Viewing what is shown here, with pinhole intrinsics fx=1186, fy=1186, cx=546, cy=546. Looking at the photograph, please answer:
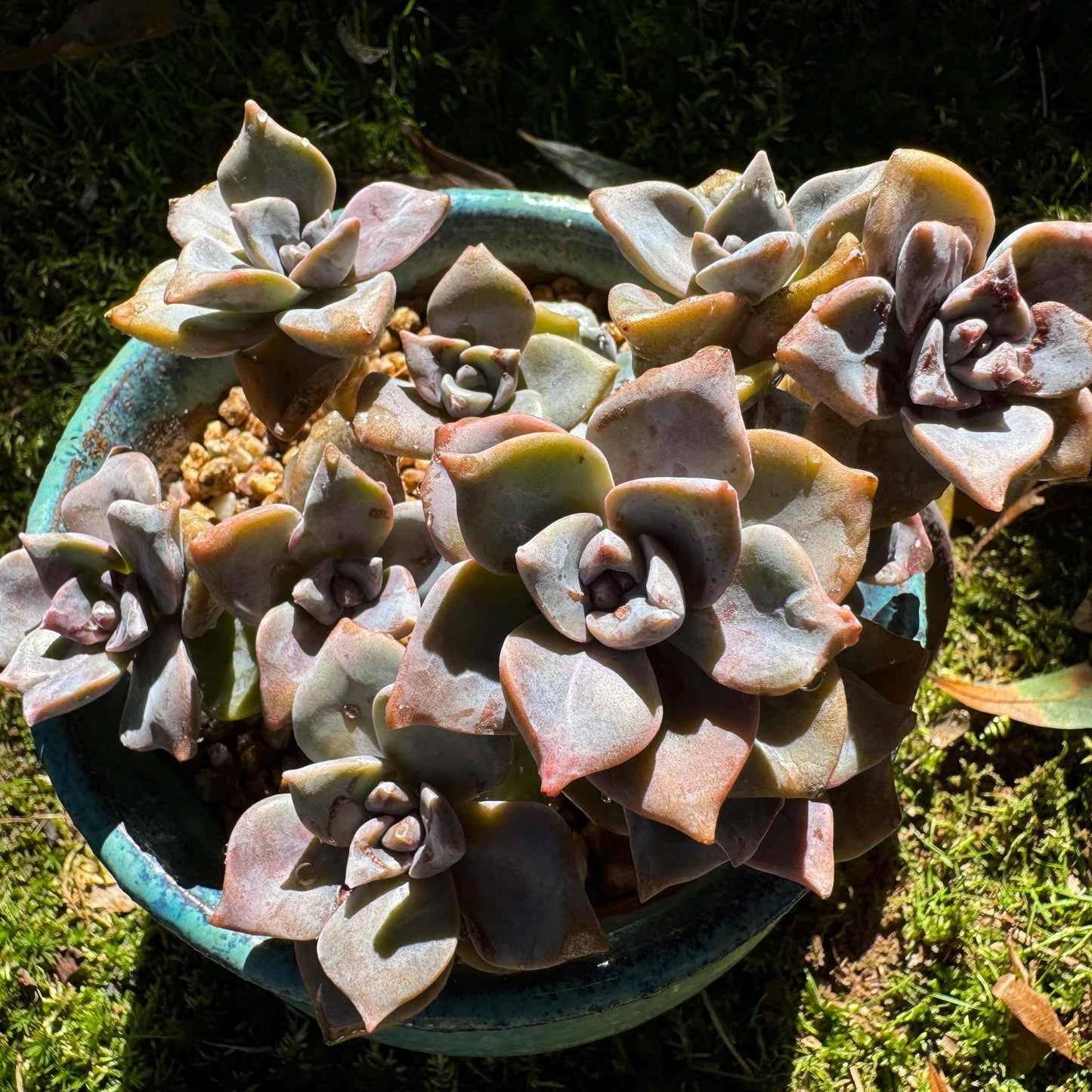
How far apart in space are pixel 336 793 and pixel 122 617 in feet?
0.77

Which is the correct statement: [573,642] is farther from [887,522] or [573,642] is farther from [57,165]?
[57,165]

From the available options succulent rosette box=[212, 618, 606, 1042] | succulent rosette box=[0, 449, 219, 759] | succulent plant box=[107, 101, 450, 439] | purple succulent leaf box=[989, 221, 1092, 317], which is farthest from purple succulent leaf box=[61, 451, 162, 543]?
purple succulent leaf box=[989, 221, 1092, 317]

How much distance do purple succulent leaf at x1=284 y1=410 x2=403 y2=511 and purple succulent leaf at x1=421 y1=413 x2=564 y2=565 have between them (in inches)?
7.4

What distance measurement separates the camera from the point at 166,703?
92cm

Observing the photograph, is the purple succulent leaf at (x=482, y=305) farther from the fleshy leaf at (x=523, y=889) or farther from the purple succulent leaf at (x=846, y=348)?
the fleshy leaf at (x=523, y=889)

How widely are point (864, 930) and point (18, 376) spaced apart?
141 cm

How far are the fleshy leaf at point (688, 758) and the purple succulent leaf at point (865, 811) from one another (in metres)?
0.24

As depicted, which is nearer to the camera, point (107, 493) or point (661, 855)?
point (661, 855)

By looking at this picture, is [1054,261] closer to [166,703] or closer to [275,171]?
[275,171]

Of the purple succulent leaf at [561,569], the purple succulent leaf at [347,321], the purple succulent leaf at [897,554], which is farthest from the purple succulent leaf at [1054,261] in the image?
the purple succulent leaf at [347,321]

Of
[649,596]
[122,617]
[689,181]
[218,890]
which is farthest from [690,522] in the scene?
[689,181]

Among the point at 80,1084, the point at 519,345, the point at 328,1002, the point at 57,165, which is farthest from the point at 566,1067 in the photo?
the point at 57,165

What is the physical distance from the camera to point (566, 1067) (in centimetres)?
149

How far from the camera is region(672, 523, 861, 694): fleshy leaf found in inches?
28.0
